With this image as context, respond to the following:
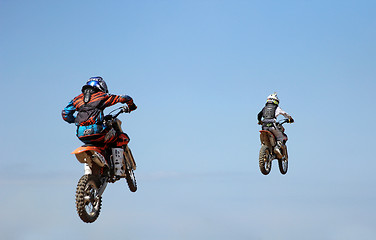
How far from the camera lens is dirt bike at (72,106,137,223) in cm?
1185

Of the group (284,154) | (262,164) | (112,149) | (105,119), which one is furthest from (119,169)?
(284,154)

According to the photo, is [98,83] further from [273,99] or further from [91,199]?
[273,99]

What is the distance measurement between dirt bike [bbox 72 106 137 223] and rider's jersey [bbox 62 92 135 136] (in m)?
0.25

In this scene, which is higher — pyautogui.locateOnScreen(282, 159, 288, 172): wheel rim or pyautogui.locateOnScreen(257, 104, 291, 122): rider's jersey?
pyautogui.locateOnScreen(257, 104, 291, 122): rider's jersey

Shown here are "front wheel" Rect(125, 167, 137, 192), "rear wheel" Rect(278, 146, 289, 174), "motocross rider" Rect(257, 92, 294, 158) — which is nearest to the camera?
"front wheel" Rect(125, 167, 137, 192)

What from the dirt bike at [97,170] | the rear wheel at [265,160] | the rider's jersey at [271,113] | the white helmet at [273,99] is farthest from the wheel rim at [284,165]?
the dirt bike at [97,170]

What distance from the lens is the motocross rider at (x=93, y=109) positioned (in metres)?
12.5

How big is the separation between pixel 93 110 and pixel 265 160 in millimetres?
8620

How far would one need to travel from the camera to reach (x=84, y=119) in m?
12.5

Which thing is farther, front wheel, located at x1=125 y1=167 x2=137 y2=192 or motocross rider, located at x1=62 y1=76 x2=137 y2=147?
front wheel, located at x1=125 y1=167 x2=137 y2=192

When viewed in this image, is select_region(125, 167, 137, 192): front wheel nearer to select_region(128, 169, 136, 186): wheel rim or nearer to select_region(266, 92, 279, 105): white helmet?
select_region(128, 169, 136, 186): wheel rim

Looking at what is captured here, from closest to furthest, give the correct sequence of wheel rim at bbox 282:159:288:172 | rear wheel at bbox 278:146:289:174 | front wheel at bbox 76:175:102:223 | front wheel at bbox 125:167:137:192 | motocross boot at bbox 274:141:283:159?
1. front wheel at bbox 76:175:102:223
2. front wheel at bbox 125:167:137:192
3. motocross boot at bbox 274:141:283:159
4. rear wheel at bbox 278:146:289:174
5. wheel rim at bbox 282:159:288:172

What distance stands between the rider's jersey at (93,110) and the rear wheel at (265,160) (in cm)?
Result: 767

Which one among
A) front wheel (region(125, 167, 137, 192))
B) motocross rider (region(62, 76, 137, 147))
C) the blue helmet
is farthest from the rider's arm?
front wheel (region(125, 167, 137, 192))
